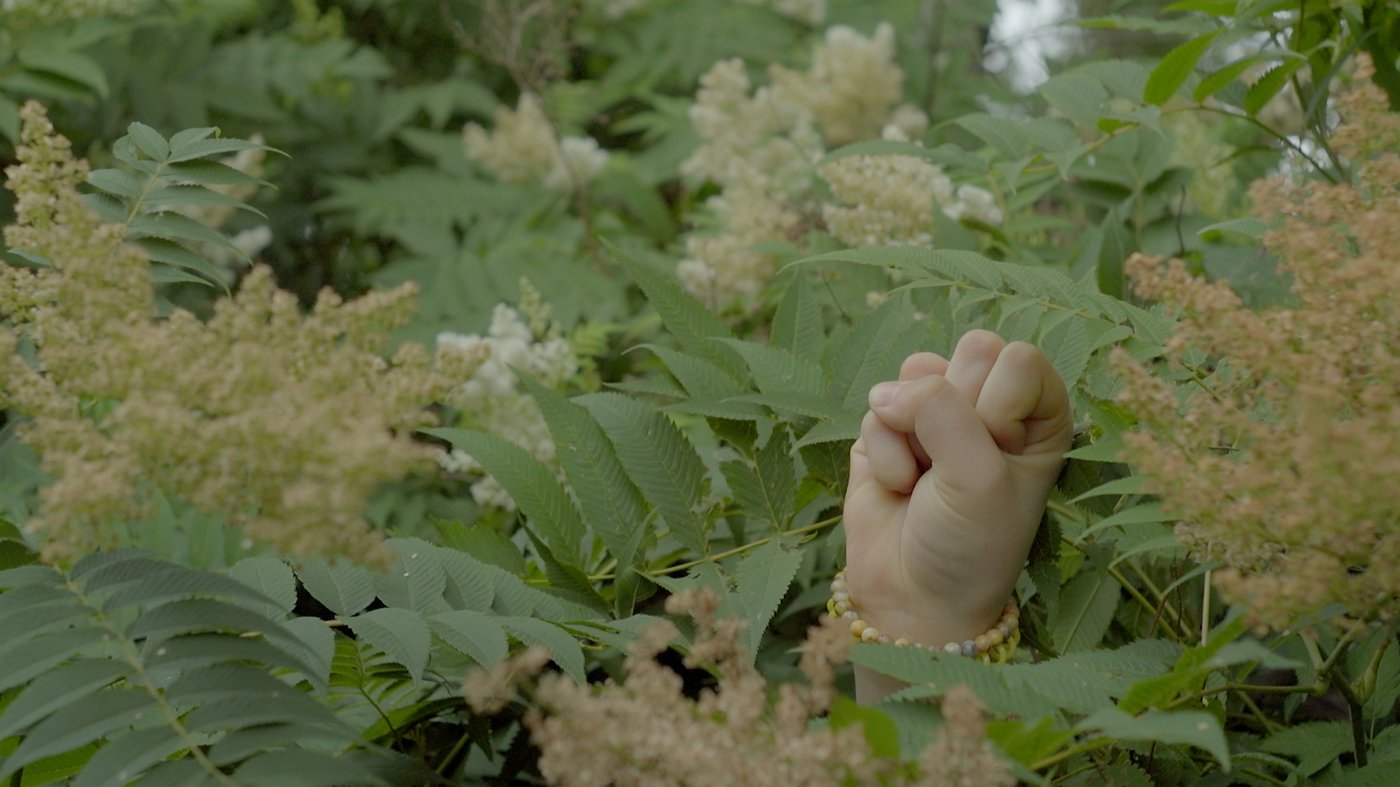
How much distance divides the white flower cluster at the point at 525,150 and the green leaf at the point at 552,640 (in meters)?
2.02

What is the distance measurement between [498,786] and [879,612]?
16.6 inches

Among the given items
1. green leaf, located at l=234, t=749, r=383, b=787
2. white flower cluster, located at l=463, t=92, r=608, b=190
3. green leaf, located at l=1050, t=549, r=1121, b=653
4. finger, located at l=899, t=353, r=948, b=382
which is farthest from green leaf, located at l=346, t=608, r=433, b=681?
white flower cluster, located at l=463, t=92, r=608, b=190

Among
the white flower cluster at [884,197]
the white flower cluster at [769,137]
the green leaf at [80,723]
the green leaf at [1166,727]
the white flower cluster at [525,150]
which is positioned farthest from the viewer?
the white flower cluster at [525,150]

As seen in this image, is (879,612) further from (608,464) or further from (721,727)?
(721,727)

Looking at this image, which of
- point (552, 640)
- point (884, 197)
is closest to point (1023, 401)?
point (552, 640)

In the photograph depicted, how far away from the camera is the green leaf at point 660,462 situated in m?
1.16

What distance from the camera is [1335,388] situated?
688 millimetres

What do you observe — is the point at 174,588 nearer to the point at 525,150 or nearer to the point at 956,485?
the point at 956,485

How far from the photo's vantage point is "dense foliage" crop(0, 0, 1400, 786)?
2.26 feet

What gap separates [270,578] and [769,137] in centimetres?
173

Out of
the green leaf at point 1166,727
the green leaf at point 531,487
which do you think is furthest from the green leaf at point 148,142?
the green leaf at point 1166,727

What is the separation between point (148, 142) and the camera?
43.5 inches

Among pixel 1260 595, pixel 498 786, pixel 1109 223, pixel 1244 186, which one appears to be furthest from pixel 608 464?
pixel 1244 186

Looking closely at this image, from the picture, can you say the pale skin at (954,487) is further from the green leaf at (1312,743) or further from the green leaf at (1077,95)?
the green leaf at (1077,95)
